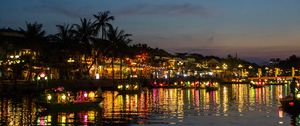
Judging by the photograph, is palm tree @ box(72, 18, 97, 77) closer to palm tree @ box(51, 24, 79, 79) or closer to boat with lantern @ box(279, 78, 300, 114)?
palm tree @ box(51, 24, 79, 79)

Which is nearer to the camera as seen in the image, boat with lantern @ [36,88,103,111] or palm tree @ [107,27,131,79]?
boat with lantern @ [36,88,103,111]

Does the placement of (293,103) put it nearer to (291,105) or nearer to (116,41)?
(291,105)

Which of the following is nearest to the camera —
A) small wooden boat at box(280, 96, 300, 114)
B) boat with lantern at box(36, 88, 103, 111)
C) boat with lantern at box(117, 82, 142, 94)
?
boat with lantern at box(36, 88, 103, 111)

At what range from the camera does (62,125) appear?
40.2 meters

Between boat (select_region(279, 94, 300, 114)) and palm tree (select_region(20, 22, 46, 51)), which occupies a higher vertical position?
palm tree (select_region(20, 22, 46, 51))

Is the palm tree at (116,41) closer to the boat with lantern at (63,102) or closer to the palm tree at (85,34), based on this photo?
the palm tree at (85,34)

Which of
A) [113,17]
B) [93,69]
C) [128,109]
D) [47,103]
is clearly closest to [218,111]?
[128,109]

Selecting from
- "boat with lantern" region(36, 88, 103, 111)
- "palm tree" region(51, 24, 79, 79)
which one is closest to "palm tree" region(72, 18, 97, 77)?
"palm tree" region(51, 24, 79, 79)

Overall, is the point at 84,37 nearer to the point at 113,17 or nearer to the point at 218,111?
the point at 113,17

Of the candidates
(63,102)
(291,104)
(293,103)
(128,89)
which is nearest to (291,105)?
(291,104)

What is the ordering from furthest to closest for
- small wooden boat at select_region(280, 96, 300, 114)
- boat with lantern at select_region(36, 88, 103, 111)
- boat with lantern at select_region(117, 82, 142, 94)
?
boat with lantern at select_region(117, 82, 142, 94)
small wooden boat at select_region(280, 96, 300, 114)
boat with lantern at select_region(36, 88, 103, 111)

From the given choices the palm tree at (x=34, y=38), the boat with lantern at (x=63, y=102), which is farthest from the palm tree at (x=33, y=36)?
the boat with lantern at (x=63, y=102)

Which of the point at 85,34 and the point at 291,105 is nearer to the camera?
the point at 291,105

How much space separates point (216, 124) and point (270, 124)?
14.4ft
